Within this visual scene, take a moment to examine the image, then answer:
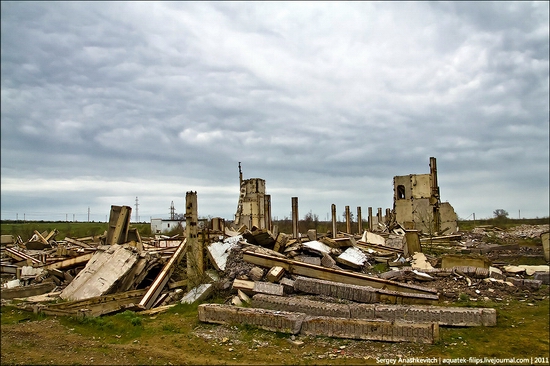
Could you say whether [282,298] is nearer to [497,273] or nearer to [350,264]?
[350,264]

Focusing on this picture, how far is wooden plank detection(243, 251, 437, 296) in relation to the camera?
7643 millimetres

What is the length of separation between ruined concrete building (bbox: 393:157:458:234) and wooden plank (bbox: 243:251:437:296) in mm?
12813

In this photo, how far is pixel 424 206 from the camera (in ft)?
69.4

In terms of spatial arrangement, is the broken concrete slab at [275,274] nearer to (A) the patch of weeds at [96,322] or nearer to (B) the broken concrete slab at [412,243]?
(A) the patch of weeds at [96,322]

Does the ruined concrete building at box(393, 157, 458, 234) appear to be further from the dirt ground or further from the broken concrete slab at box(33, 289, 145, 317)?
the broken concrete slab at box(33, 289, 145, 317)

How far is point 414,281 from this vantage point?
29.7ft

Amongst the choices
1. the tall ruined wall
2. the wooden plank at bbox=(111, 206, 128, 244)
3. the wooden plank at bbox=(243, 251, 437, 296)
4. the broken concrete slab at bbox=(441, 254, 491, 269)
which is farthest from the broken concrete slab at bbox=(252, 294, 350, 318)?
the tall ruined wall

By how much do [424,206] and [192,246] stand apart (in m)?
15.5

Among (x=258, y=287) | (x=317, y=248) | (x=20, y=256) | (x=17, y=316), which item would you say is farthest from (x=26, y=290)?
(x=317, y=248)

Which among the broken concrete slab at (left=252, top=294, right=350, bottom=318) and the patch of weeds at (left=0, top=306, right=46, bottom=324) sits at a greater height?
the broken concrete slab at (left=252, top=294, right=350, bottom=318)

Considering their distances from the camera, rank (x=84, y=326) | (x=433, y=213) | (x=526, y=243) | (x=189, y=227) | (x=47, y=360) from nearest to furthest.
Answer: (x=47, y=360) → (x=84, y=326) → (x=189, y=227) → (x=526, y=243) → (x=433, y=213)

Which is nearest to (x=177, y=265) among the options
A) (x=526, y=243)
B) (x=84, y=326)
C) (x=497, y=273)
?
(x=84, y=326)

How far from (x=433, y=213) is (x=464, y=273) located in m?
12.6

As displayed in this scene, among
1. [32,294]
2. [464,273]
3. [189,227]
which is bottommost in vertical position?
[32,294]
